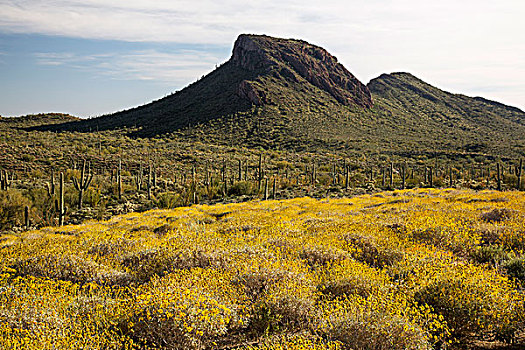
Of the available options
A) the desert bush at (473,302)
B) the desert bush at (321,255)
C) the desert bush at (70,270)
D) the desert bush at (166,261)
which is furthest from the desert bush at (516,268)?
the desert bush at (70,270)

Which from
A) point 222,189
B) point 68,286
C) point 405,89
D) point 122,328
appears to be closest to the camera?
point 122,328

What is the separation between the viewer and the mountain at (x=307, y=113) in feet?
206

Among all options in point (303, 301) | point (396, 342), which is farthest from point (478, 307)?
point (303, 301)

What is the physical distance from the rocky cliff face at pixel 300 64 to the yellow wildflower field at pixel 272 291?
7393 cm

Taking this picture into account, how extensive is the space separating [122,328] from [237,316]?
147 centimetres

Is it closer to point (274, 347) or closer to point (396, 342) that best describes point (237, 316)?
point (274, 347)

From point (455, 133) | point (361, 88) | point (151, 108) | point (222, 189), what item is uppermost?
point (361, 88)

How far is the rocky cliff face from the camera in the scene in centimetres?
8938

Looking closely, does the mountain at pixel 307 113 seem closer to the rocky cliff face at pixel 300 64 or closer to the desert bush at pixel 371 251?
the rocky cliff face at pixel 300 64

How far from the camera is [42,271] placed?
6797 millimetres

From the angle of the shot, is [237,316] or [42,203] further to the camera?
[42,203]

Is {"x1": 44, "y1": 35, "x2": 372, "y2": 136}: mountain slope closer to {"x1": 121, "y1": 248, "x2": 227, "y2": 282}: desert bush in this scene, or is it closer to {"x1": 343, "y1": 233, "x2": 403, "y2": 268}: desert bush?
{"x1": 121, "y1": 248, "x2": 227, "y2": 282}: desert bush

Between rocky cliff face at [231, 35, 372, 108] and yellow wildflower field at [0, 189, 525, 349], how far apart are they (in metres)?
73.9

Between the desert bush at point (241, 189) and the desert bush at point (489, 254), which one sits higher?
the desert bush at point (489, 254)
